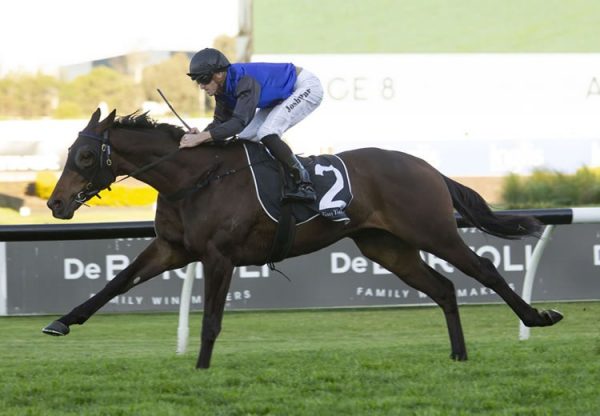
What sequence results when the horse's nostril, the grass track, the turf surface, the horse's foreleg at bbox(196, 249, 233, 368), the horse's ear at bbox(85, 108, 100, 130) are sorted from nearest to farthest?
the grass track → the horse's foreleg at bbox(196, 249, 233, 368) → the horse's nostril → the horse's ear at bbox(85, 108, 100, 130) → the turf surface

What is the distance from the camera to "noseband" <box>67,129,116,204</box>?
5504 mm

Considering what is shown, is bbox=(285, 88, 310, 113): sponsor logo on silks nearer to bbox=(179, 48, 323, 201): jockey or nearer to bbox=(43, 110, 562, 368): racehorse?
bbox=(179, 48, 323, 201): jockey

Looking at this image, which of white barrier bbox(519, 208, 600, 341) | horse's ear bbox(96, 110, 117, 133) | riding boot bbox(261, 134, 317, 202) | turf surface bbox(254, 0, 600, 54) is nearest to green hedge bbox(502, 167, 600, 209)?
turf surface bbox(254, 0, 600, 54)

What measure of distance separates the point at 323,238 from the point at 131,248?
13.8ft

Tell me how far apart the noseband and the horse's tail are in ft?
5.80

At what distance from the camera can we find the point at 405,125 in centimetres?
2825

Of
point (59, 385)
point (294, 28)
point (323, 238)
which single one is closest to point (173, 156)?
point (323, 238)

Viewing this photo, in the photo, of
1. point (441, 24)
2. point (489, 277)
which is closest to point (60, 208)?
point (489, 277)

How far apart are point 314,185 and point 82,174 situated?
112cm

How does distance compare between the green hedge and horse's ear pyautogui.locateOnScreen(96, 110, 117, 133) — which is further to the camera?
the green hedge

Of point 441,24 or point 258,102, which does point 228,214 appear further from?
point 441,24

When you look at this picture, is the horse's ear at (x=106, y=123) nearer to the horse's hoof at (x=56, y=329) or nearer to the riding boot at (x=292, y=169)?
the riding boot at (x=292, y=169)

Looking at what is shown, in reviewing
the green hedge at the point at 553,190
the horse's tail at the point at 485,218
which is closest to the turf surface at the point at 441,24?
the green hedge at the point at 553,190

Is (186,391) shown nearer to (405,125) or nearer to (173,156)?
(173,156)
